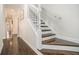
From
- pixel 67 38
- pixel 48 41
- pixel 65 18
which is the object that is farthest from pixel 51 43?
pixel 65 18

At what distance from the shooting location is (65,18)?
1376 mm

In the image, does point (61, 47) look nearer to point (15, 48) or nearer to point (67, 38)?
point (67, 38)

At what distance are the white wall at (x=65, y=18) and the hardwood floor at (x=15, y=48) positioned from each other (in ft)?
1.36

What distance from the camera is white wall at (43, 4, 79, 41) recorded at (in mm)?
1359

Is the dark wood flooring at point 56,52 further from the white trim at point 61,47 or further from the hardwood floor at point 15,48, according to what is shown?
the hardwood floor at point 15,48

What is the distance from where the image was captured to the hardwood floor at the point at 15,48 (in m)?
1.38

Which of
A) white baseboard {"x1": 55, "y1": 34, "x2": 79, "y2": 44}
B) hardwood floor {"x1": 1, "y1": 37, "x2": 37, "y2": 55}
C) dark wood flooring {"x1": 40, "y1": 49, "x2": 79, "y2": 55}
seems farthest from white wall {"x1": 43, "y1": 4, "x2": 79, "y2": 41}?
hardwood floor {"x1": 1, "y1": 37, "x2": 37, "y2": 55}

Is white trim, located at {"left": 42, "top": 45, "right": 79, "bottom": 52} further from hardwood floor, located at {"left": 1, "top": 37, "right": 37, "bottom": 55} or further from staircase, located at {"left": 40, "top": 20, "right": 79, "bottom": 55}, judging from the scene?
hardwood floor, located at {"left": 1, "top": 37, "right": 37, "bottom": 55}

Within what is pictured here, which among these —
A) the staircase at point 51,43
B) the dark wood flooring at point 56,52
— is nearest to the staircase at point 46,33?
the staircase at point 51,43

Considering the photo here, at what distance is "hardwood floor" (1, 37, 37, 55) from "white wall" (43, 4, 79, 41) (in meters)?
0.41

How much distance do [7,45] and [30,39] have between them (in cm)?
28
